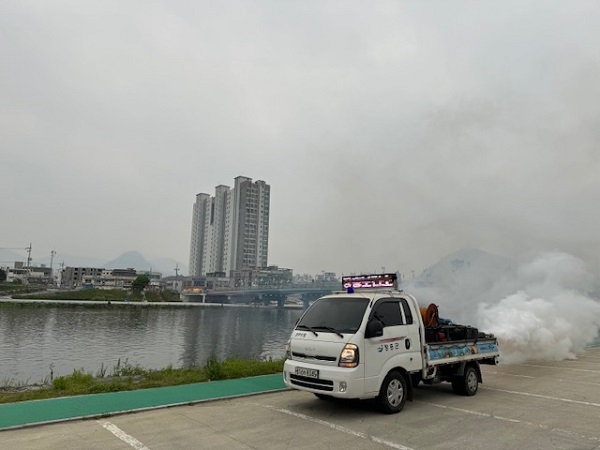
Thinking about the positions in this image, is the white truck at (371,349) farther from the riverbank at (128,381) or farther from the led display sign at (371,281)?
the riverbank at (128,381)

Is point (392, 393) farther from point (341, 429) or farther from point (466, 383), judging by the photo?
point (466, 383)

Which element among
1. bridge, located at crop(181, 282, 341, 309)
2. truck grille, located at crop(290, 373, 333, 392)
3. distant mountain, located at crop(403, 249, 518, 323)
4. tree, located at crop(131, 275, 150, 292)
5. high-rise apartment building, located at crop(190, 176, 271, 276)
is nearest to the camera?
truck grille, located at crop(290, 373, 333, 392)

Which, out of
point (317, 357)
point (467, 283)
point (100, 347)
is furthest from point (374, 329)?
point (100, 347)

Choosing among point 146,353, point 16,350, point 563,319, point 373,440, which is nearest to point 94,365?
point 146,353

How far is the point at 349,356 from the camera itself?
717 cm

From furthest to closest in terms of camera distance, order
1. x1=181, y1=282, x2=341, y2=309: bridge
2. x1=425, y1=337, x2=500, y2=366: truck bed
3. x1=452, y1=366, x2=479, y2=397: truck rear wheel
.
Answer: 1. x1=181, y1=282, x2=341, y2=309: bridge
2. x1=452, y1=366, x2=479, y2=397: truck rear wheel
3. x1=425, y1=337, x2=500, y2=366: truck bed

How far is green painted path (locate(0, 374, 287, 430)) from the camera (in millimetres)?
7055

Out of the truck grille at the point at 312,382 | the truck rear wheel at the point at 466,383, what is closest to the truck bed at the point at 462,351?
the truck rear wheel at the point at 466,383

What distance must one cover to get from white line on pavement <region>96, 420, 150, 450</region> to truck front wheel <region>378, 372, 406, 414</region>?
4007 millimetres

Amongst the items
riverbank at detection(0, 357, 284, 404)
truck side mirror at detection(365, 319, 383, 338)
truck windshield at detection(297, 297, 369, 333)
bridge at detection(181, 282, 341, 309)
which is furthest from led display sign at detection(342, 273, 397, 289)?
bridge at detection(181, 282, 341, 309)

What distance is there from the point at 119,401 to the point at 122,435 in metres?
2.17

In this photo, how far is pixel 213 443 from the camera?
601 centimetres

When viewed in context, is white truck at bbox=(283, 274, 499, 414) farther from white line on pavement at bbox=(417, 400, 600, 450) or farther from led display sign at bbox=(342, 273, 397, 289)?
white line on pavement at bbox=(417, 400, 600, 450)

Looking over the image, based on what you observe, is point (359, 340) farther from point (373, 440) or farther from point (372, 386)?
point (373, 440)
